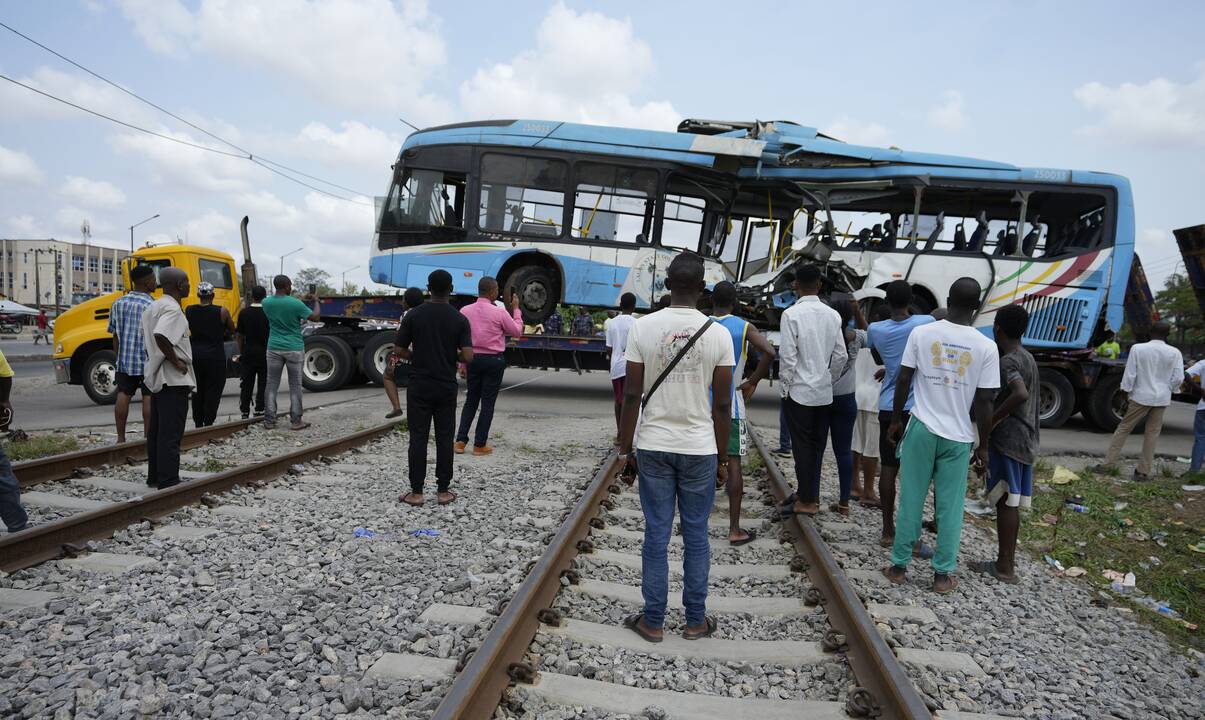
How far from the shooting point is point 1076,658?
10.7ft

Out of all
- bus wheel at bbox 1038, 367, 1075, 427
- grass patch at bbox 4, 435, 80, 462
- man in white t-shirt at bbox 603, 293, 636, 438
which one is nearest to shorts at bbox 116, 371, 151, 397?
grass patch at bbox 4, 435, 80, 462

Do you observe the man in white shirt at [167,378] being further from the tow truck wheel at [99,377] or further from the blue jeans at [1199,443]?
the blue jeans at [1199,443]

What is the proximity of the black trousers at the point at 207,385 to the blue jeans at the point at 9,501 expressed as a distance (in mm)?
3135

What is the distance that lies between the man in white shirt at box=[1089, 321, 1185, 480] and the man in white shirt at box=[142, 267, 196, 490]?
9.73 m

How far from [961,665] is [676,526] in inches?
90.3

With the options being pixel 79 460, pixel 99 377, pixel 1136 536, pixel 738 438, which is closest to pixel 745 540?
pixel 738 438

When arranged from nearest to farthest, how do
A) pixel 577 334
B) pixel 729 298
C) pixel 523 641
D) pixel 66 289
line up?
pixel 523 641 < pixel 729 298 < pixel 577 334 < pixel 66 289

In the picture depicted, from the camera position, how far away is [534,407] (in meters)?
11.6

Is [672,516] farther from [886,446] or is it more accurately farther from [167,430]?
[167,430]

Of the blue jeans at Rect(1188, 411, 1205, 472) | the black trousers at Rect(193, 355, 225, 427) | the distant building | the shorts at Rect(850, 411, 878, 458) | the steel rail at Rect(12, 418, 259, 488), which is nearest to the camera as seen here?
the steel rail at Rect(12, 418, 259, 488)

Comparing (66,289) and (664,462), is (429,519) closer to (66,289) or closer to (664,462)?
(664,462)

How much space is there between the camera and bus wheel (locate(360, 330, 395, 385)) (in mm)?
12352

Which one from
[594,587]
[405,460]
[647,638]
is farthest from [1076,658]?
[405,460]

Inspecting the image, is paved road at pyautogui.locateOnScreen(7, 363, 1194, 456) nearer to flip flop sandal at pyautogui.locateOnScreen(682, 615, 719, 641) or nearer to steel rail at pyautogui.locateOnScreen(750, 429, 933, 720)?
steel rail at pyautogui.locateOnScreen(750, 429, 933, 720)
